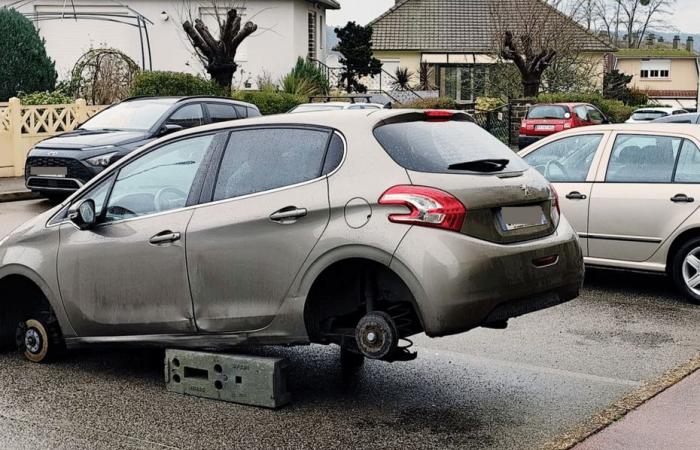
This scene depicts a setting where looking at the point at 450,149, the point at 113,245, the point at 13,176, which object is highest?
the point at 450,149

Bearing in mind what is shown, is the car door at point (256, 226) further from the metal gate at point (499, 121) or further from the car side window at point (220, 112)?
the metal gate at point (499, 121)

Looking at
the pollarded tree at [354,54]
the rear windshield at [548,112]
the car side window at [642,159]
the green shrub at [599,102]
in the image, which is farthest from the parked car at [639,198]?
the pollarded tree at [354,54]

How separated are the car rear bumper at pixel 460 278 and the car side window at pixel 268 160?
0.88 m

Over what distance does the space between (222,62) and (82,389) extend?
77.9ft

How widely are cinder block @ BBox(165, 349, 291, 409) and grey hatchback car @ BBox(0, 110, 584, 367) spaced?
4.1 inches

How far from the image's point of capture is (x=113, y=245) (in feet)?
21.6

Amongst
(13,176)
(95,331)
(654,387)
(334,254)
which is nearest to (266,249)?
(334,254)

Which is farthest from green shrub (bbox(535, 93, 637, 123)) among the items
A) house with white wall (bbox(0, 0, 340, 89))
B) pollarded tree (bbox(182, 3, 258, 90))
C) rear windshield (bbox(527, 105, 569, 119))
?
pollarded tree (bbox(182, 3, 258, 90))

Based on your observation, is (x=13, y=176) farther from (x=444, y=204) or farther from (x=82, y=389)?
(x=444, y=204)

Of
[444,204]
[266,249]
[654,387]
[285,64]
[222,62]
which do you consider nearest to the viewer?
[444,204]

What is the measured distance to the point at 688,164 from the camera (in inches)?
373

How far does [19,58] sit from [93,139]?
9726 millimetres

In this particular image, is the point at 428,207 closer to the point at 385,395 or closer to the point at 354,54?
the point at 385,395

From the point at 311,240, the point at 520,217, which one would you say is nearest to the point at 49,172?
the point at 311,240
